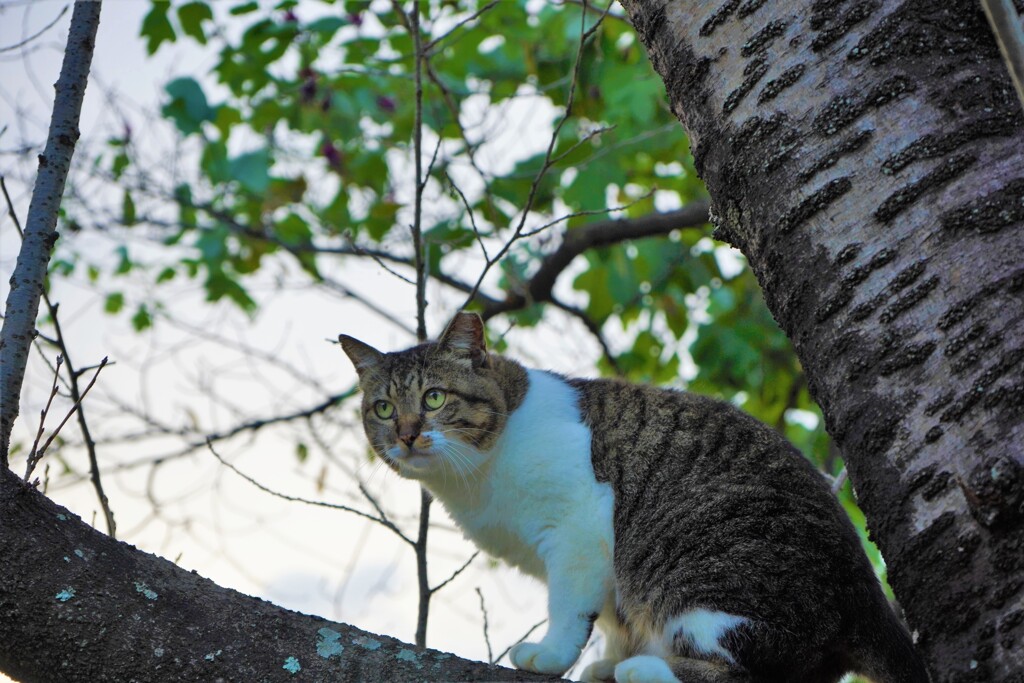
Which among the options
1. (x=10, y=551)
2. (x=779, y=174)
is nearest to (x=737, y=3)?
(x=779, y=174)

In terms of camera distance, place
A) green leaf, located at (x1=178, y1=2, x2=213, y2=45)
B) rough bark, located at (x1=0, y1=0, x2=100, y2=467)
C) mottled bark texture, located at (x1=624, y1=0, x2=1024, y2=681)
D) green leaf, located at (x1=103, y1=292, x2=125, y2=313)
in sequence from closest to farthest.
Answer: mottled bark texture, located at (x1=624, y1=0, x2=1024, y2=681) < rough bark, located at (x1=0, y1=0, x2=100, y2=467) < green leaf, located at (x1=178, y1=2, x2=213, y2=45) < green leaf, located at (x1=103, y1=292, x2=125, y2=313)

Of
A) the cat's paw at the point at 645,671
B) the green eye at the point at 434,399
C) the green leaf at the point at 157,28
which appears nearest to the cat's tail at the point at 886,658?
the cat's paw at the point at 645,671

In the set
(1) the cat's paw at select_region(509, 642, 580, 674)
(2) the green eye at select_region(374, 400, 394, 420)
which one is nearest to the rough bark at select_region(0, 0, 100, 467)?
(1) the cat's paw at select_region(509, 642, 580, 674)

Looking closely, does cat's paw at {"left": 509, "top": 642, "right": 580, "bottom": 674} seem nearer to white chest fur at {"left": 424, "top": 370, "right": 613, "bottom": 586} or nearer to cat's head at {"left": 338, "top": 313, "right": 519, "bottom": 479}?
white chest fur at {"left": 424, "top": 370, "right": 613, "bottom": 586}

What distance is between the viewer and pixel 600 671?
9.19ft

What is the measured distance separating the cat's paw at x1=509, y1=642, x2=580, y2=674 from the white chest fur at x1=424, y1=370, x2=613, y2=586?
0.23 meters

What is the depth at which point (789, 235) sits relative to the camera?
180 cm

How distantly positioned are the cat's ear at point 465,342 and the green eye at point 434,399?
0.51 ft

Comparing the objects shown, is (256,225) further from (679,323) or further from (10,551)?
(10,551)

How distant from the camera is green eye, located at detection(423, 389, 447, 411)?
11.3 feet

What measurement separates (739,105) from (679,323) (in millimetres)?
3732

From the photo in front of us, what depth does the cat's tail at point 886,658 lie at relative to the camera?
7.22 feet

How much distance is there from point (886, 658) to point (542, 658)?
89cm

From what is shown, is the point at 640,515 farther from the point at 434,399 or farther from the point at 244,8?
the point at 244,8
